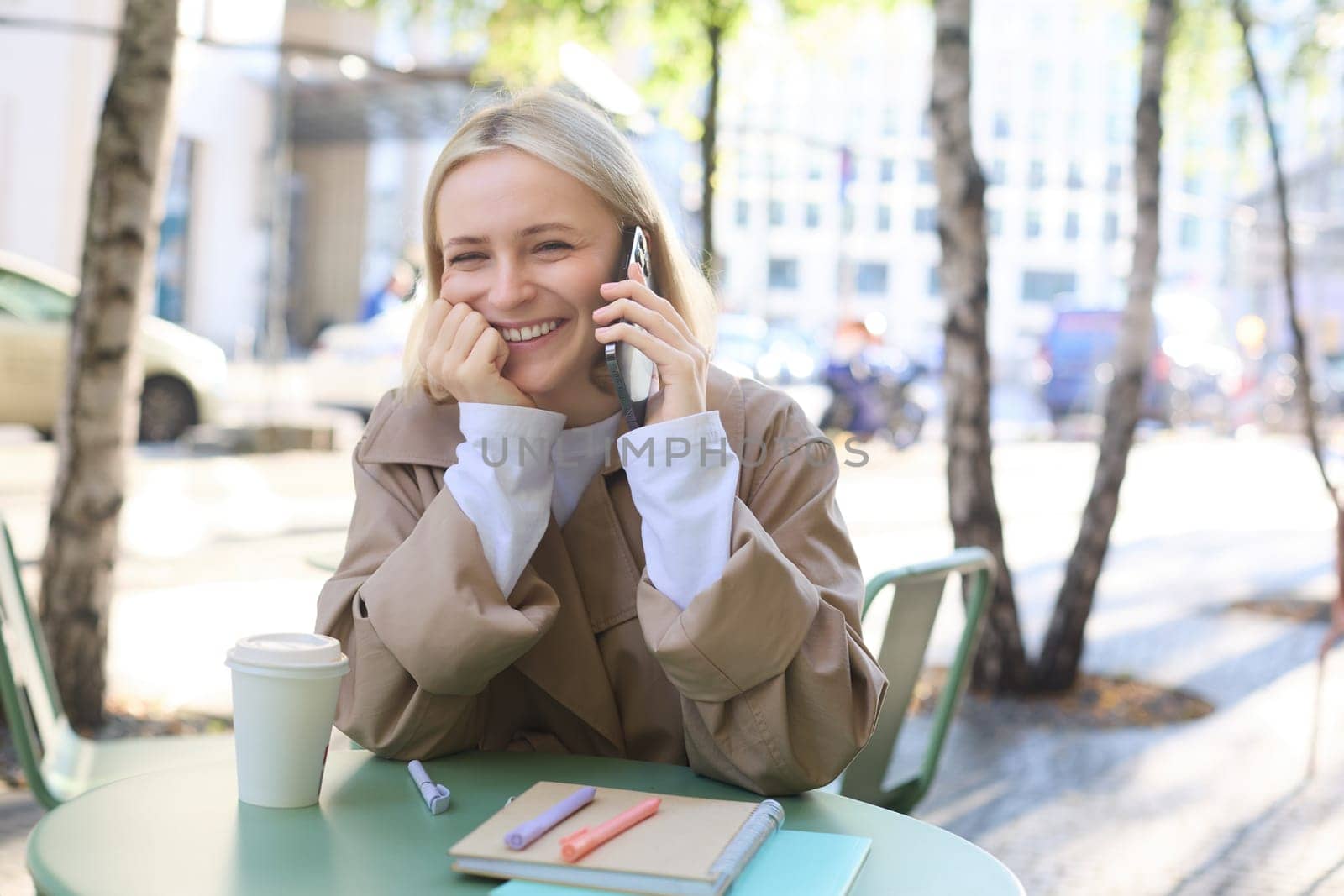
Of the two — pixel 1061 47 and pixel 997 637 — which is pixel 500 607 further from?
pixel 1061 47

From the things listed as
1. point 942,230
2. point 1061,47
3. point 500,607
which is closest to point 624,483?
point 500,607

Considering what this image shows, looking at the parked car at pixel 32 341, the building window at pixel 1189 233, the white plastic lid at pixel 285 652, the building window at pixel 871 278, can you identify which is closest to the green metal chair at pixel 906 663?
the white plastic lid at pixel 285 652

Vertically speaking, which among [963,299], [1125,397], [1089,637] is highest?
[963,299]

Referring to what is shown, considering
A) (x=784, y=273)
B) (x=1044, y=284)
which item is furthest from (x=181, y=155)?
(x=1044, y=284)

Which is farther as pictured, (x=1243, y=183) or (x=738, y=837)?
(x=1243, y=183)

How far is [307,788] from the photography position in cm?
164

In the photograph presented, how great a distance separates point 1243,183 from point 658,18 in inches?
210

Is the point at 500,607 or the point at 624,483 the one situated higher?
the point at 624,483

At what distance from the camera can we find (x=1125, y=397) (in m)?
6.35

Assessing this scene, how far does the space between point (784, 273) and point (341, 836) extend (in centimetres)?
8188

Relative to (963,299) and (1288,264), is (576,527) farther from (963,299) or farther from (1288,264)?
(1288,264)

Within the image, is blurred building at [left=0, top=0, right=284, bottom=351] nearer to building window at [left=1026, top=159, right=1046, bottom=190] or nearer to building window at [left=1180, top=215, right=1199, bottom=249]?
building window at [left=1026, top=159, right=1046, bottom=190]

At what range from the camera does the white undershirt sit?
189cm

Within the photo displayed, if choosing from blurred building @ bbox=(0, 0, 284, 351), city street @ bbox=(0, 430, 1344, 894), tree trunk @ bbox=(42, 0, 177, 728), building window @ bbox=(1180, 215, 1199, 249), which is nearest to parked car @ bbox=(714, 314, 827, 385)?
city street @ bbox=(0, 430, 1344, 894)
